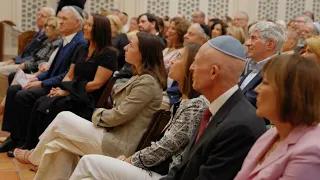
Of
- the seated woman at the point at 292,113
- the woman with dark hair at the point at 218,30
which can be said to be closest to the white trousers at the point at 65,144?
the seated woman at the point at 292,113

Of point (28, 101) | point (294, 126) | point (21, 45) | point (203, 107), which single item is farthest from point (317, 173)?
point (21, 45)

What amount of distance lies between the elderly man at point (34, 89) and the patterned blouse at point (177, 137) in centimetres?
229

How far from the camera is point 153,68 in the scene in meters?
3.87

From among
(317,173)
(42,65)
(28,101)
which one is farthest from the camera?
(42,65)

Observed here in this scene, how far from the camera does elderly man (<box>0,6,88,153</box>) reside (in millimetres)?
5449

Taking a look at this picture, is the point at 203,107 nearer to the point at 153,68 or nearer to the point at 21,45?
the point at 153,68

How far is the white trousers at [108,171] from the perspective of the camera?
305 centimetres

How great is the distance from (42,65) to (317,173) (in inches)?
184

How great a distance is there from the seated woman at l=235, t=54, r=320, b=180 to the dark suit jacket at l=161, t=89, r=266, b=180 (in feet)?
0.83

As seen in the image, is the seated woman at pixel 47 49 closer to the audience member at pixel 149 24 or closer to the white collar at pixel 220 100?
the audience member at pixel 149 24

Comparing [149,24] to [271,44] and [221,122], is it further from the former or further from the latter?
[221,122]

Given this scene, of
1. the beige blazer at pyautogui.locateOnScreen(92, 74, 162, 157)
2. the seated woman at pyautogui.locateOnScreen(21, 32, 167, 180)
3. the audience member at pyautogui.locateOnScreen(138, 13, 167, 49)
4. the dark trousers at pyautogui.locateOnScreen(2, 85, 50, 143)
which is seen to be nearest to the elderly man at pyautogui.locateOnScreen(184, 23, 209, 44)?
the audience member at pyautogui.locateOnScreen(138, 13, 167, 49)

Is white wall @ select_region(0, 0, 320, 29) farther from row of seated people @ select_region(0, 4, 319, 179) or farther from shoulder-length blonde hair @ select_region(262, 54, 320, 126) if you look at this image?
shoulder-length blonde hair @ select_region(262, 54, 320, 126)

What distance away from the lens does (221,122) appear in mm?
2457
